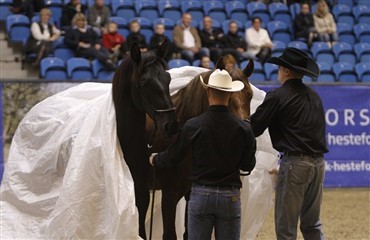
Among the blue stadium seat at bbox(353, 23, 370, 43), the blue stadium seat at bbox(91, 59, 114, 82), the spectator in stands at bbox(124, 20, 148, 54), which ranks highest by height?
the spectator in stands at bbox(124, 20, 148, 54)

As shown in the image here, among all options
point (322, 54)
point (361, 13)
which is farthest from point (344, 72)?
point (361, 13)

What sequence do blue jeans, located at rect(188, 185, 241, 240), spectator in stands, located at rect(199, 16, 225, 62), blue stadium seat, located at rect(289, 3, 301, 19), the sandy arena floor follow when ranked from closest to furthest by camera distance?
blue jeans, located at rect(188, 185, 241, 240)
the sandy arena floor
spectator in stands, located at rect(199, 16, 225, 62)
blue stadium seat, located at rect(289, 3, 301, 19)

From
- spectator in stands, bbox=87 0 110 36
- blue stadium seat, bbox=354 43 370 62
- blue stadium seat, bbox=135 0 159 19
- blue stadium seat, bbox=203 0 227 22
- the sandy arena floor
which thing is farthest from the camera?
blue stadium seat, bbox=203 0 227 22

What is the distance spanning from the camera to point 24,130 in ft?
25.0

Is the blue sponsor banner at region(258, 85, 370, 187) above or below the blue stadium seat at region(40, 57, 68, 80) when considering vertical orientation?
below

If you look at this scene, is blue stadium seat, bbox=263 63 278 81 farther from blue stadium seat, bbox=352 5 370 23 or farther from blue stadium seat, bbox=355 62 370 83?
blue stadium seat, bbox=352 5 370 23

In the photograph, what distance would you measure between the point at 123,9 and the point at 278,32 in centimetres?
350

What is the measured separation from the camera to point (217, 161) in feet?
16.1

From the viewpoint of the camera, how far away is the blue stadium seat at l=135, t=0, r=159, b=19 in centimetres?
1658

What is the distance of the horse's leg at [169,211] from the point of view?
6.33m

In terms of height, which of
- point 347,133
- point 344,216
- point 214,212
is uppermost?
point 214,212

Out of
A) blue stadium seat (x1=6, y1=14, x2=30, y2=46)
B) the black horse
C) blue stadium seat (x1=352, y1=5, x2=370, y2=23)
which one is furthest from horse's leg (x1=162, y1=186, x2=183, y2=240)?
blue stadium seat (x1=352, y1=5, x2=370, y2=23)

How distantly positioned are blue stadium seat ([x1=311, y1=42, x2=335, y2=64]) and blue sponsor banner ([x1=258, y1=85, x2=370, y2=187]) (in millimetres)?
5383

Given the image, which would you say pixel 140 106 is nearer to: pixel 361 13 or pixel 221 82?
pixel 221 82
